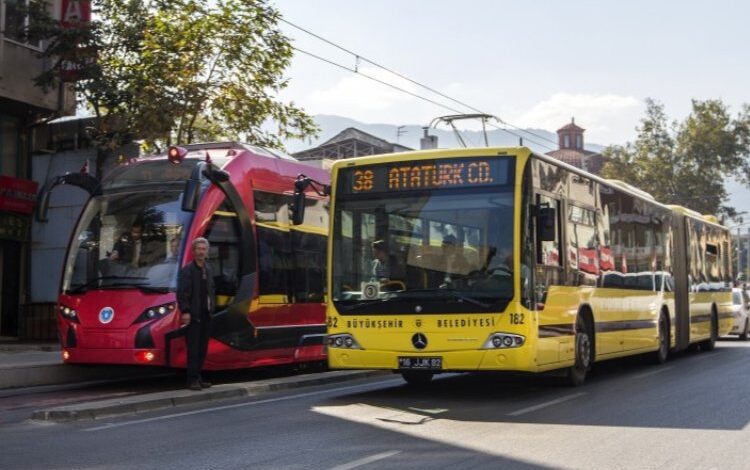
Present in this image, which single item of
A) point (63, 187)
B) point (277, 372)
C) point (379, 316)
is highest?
point (63, 187)

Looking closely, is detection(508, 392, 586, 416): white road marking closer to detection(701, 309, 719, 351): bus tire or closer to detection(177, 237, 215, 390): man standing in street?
detection(177, 237, 215, 390): man standing in street

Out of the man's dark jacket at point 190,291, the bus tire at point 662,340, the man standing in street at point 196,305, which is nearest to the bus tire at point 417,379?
the man standing in street at point 196,305

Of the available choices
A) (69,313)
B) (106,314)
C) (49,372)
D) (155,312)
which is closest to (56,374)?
(49,372)

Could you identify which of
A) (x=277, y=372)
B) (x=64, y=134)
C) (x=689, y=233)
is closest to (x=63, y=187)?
(x=64, y=134)

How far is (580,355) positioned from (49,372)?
783 centimetres

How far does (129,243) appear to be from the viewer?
41.4 ft

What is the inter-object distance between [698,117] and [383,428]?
2192 inches

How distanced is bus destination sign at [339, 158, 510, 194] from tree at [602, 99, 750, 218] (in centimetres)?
5058

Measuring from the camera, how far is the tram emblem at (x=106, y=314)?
39.9 ft

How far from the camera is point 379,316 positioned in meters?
10.8

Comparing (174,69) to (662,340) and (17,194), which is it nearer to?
(17,194)

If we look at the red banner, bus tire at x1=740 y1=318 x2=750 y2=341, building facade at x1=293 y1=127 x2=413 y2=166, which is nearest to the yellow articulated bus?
the red banner

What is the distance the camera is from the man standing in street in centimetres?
1151

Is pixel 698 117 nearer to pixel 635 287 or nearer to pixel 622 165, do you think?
pixel 622 165
